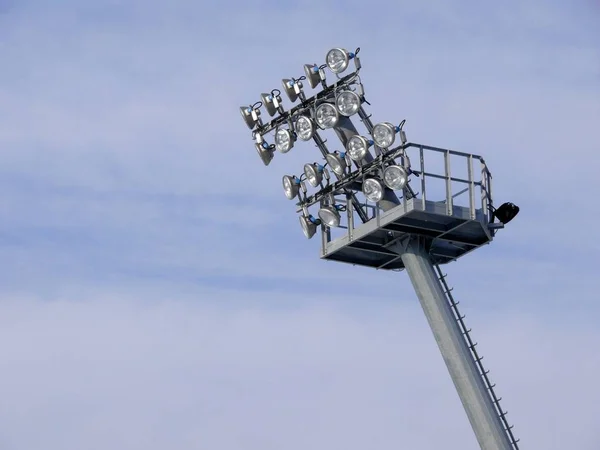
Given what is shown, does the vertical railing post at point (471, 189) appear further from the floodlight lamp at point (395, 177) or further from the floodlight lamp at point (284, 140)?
the floodlight lamp at point (284, 140)

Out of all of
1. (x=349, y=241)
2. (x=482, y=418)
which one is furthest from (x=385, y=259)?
(x=482, y=418)

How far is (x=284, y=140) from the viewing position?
83188mm

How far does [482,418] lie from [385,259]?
7.60 metres

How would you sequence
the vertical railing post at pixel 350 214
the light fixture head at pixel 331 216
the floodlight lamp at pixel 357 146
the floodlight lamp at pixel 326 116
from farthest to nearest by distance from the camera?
1. the light fixture head at pixel 331 216
2. the floodlight lamp at pixel 326 116
3. the vertical railing post at pixel 350 214
4. the floodlight lamp at pixel 357 146

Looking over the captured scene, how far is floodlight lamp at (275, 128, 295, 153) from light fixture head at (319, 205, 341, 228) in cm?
296

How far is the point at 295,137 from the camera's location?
83.1 m

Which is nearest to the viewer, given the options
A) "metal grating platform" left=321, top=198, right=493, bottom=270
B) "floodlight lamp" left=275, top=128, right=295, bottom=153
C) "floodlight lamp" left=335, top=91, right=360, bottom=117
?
"metal grating platform" left=321, top=198, right=493, bottom=270

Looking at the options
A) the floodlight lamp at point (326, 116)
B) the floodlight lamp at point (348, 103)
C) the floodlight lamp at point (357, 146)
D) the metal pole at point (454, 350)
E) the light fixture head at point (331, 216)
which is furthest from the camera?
the light fixture head at point (331, 216)

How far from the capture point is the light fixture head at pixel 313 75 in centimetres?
8181

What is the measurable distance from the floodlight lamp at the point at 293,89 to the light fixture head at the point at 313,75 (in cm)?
75

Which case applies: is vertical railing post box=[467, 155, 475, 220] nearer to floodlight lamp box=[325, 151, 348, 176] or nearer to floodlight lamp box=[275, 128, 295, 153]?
floodlight lamp box=[325, 151, 348, 176]

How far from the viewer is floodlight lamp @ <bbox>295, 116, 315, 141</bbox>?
269 feet

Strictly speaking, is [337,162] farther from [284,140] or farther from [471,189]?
[471,189]

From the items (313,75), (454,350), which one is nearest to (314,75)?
(313,75)
